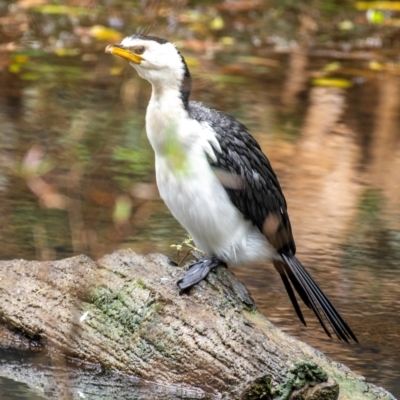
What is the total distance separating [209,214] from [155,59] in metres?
0.73

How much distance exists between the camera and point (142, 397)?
448 cm

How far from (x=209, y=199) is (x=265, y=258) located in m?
0.52

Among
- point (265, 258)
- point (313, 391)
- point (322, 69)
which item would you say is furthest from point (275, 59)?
point (313, 391)

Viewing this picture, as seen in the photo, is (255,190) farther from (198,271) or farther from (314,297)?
(314,297)

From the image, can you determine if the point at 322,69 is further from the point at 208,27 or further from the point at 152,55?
the point at 152,55

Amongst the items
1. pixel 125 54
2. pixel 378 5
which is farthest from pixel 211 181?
pixel 378 5

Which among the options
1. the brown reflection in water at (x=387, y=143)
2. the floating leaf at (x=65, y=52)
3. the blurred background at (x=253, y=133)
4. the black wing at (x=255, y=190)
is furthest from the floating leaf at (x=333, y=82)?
the black wing at (x=255, y=190)

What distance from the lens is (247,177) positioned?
15.5 ft

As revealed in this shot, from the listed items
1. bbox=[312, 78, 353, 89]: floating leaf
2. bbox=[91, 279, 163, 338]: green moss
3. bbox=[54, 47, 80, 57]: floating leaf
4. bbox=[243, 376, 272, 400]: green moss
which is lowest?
bbox=[243, 376, 272, 400]: green moss

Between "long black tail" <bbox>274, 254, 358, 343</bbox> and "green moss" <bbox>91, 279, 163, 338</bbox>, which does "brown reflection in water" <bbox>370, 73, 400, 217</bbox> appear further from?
"green moss" <bbox>91, 279, 163, 338</bbox>

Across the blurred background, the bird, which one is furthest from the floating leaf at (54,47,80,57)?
the bird

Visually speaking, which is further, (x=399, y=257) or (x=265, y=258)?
(x=399, y=257)

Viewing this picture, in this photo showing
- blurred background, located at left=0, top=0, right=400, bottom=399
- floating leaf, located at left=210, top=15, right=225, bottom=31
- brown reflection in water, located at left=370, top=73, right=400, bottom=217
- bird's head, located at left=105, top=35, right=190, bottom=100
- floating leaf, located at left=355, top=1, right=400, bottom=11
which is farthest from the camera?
floating leaf, located at left=355, top=1, right=400, bottom=11

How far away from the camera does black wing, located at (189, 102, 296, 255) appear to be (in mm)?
4617
